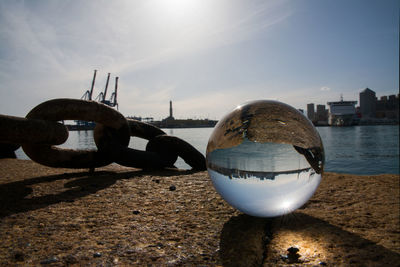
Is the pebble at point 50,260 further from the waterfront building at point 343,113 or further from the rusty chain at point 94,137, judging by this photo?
the waterfront building at point 343,113

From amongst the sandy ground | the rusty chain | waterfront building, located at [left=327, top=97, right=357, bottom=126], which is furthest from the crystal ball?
waterfront building, located at [left=327, top=97, right=357, bottom=126]

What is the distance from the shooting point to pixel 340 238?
4.61 ft

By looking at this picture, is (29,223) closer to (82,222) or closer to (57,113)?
(82,222)

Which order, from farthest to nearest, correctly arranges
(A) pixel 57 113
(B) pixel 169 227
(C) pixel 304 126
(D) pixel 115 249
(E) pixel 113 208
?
(A) pixel 57 113, (E) pixel 113 208, (C) pixel 304 126, (B) pixel 169 227, (D) pixel 115 249

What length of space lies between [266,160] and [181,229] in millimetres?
659

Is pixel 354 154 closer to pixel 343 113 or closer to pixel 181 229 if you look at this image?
pixel 181 229

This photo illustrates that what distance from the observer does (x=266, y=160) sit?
1454 millimetres

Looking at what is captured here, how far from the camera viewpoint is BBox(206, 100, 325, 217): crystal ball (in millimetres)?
1472

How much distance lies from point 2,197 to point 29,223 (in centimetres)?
84

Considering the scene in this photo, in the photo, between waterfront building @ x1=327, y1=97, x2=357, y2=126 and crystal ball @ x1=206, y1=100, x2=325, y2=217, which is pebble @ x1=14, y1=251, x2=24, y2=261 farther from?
waterfront building @ x1=327, y1=97, x2=357, y2=126

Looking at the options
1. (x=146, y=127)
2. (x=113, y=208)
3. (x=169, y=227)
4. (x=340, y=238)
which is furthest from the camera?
(x=146, y=127)

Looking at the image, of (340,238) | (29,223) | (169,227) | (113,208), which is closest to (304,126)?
(340,238)

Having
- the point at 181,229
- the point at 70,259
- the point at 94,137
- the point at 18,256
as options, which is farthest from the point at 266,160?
the point at 94,137

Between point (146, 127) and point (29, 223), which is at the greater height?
point (146, 127)
